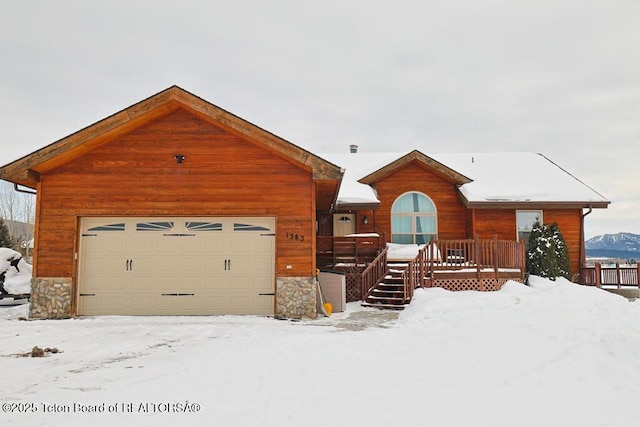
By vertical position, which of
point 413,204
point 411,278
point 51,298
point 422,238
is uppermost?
point 413,204

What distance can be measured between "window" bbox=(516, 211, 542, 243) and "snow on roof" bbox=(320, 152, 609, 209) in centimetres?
83

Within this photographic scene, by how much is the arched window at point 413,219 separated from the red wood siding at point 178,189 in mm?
7951

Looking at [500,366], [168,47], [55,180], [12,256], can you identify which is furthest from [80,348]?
[168,47]

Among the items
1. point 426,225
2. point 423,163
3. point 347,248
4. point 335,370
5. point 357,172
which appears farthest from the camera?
point 357,172

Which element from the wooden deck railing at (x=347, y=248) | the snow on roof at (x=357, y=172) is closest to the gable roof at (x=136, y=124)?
the wooden deck railing at (x=347, y=248)

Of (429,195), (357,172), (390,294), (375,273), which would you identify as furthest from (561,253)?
(357,172)

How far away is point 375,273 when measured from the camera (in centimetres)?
1426

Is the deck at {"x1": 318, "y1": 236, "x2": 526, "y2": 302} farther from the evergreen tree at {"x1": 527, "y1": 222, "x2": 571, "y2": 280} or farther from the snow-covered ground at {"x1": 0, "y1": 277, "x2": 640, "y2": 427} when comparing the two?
the snow-covered ground at {"x1": 0, "y1": 277, "x2": 640, "y2": 427}

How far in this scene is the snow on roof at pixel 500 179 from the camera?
1708 centimetres

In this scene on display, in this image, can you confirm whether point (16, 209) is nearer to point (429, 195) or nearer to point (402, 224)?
point (402, 224)

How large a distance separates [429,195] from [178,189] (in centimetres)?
1070

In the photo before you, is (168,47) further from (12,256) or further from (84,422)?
(84,422)

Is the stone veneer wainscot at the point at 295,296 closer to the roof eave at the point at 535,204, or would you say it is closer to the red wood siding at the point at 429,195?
the red wood siding at the point at 429,195

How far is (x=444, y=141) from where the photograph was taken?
42.0 meters
